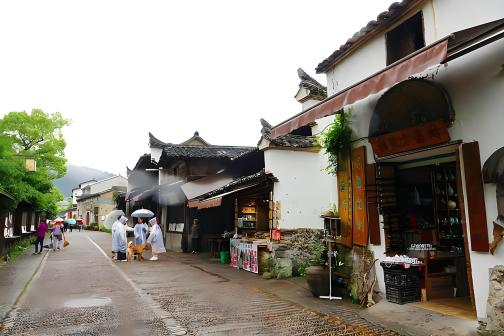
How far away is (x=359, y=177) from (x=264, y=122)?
604 centimetres

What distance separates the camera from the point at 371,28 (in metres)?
8.41

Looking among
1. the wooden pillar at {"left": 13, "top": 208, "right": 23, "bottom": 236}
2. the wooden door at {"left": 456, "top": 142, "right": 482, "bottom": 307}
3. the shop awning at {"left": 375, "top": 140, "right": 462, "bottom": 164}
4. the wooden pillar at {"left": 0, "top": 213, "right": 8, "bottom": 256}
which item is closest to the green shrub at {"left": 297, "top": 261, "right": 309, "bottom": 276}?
the shop awning at {"left": 375, "top": 140, "right": 462, "bottom": 164}

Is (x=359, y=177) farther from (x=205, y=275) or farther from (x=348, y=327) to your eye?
(x=205, y=275)

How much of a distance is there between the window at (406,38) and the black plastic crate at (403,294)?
4563 millimetres

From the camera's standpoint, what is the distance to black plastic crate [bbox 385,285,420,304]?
7461 mm

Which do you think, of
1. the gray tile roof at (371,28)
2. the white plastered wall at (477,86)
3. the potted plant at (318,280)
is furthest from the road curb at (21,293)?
the gray tile roof at (371,28)

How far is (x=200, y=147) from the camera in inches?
862

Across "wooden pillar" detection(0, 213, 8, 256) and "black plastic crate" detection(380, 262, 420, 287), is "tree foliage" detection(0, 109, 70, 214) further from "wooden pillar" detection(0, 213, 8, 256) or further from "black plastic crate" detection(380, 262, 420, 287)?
"black plastic crate" detection(380, 262, 420, 287)

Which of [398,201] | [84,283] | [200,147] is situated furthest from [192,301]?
[200,147]

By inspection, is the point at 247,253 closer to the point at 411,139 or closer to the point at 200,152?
the point at 411,139

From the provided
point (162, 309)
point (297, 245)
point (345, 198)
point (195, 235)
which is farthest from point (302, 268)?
point (195, 235)

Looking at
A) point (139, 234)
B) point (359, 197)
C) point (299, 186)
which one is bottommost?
point (139, 234)

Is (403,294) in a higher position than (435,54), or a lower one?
lower

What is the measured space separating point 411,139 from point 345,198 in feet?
8.05
